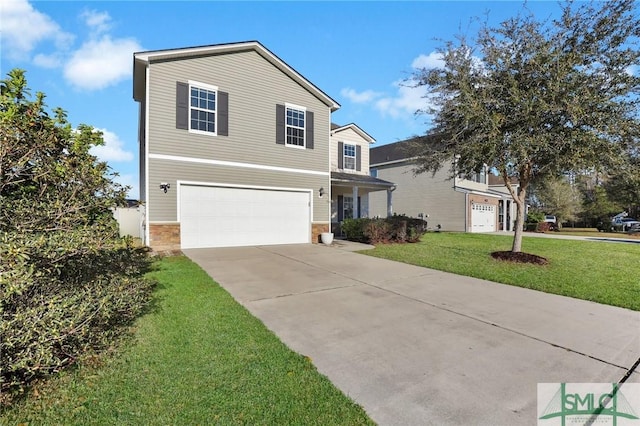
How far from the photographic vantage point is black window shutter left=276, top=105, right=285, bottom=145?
12742 mm

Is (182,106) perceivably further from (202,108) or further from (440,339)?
(440,339)

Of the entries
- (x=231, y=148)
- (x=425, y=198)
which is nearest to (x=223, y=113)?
(x=231, y=148)

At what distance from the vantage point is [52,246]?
2.88 meters

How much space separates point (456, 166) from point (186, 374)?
9.80 metres

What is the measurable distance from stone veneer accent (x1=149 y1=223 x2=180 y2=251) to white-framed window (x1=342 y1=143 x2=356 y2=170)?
9.87 metres

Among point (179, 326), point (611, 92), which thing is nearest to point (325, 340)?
point (179, 326)

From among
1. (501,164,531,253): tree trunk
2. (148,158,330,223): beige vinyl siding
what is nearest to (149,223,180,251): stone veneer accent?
(148,158,330,223): beige vinyl siding

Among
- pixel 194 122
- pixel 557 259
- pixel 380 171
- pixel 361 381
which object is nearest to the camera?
pixel 361 381

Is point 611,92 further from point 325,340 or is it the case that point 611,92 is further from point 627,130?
point 325,340

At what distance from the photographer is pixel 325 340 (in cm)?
375

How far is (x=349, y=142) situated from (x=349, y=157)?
83 cm

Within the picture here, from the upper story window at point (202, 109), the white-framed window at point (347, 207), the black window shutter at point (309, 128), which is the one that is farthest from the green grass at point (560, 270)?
the upper story window at point (202, 109)

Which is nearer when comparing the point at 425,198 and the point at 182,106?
the point at 182,106

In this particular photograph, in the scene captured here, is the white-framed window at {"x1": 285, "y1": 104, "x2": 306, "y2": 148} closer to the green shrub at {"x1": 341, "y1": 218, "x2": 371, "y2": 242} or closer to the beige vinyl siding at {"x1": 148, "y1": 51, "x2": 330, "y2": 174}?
the beige vinyl siding at {"x1": 148, "y1": 51, "x2": 330, "y2": 174}
